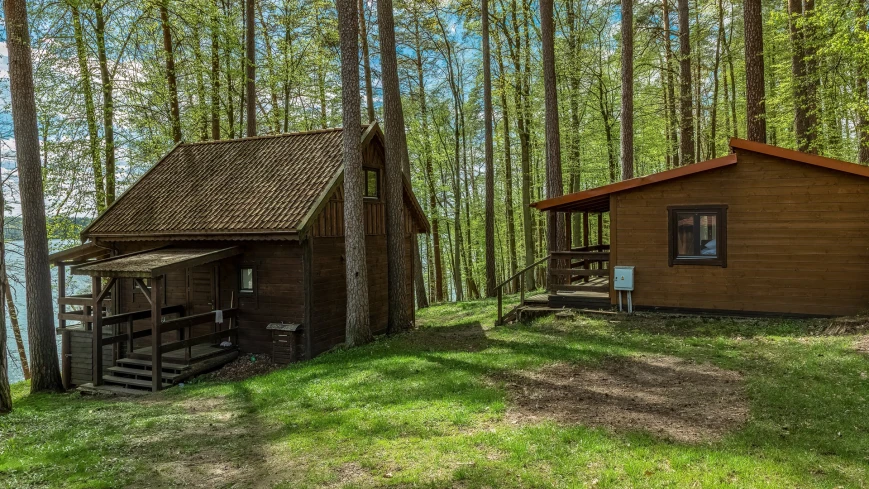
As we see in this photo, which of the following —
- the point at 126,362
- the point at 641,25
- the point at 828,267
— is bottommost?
the point at 126,362

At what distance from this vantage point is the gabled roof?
10.0m

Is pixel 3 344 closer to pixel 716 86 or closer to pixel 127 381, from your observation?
pixel 127 381

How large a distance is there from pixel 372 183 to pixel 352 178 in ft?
9.49

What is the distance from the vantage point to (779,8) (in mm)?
19750

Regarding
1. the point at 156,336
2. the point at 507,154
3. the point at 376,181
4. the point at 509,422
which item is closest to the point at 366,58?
the point at 507,154

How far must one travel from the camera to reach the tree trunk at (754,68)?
1208cm

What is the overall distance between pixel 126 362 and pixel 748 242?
14.5m

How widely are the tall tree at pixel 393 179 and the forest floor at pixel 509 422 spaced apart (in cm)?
310

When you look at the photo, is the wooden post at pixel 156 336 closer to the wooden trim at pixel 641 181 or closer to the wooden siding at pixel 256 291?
the wooden siding at pixel 256 291

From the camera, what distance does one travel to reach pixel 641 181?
458 inches

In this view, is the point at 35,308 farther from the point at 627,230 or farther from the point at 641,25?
the point at 641,25

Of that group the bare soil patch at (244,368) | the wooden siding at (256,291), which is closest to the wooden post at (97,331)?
the wooden siding at (256,291)

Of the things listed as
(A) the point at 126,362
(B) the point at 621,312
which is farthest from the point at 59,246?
(B) the point at 621,312

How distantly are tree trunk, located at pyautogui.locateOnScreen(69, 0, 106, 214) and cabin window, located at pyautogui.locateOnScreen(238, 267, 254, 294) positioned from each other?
26.9 ft
